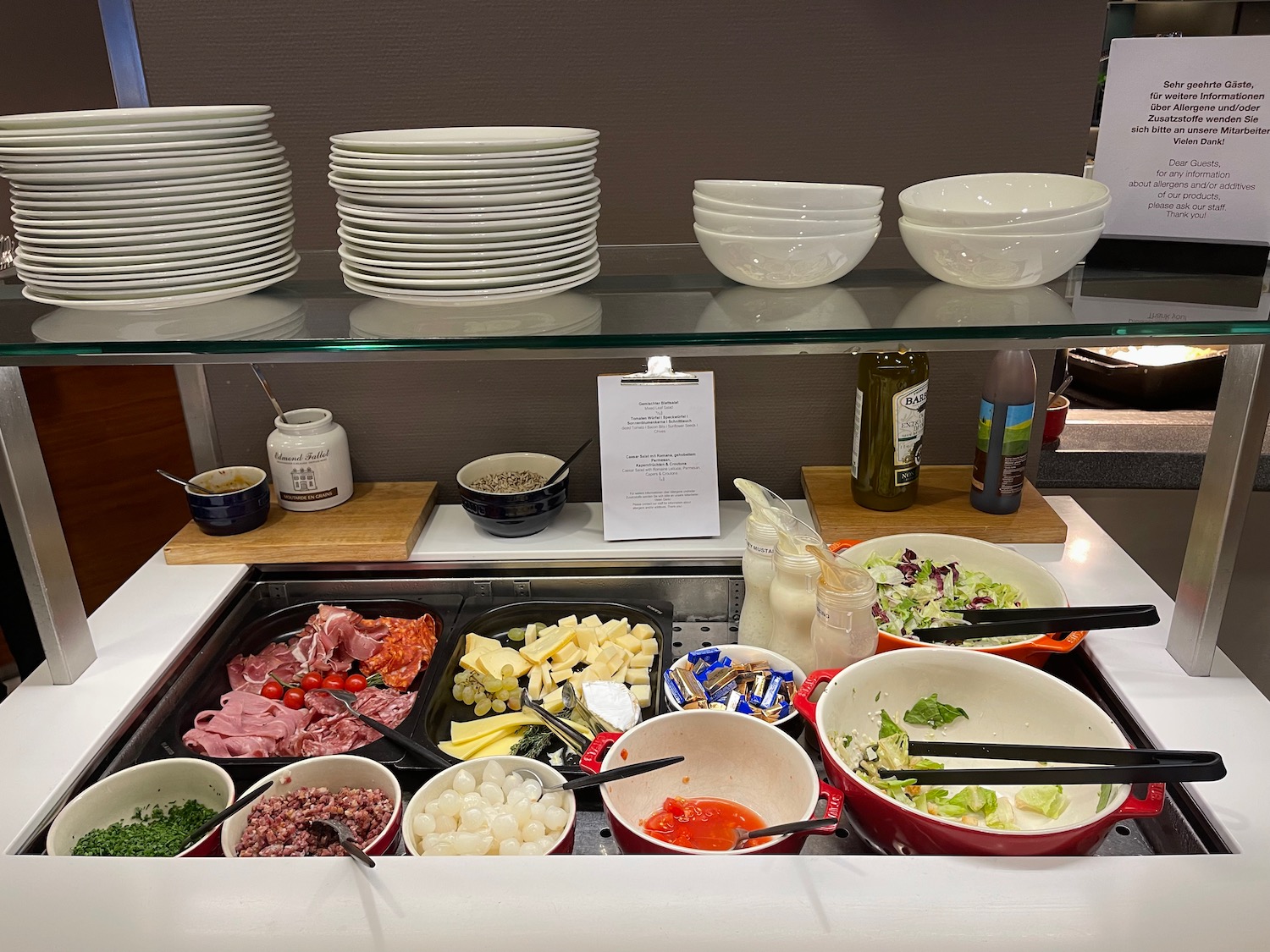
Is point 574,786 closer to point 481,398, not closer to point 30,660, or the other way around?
point 481,398

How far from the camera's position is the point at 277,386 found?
5.29 ft

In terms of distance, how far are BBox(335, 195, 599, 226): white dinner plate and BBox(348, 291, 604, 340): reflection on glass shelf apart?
94 mm

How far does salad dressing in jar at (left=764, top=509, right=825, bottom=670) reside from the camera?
46.4 inches

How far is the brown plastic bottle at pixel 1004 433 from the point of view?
1.39m

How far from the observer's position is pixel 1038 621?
113 centimetres

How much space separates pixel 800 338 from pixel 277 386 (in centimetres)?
106

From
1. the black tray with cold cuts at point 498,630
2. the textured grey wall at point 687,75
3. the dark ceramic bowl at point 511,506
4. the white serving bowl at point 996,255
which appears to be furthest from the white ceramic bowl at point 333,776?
the textured grey wall at point 687,75

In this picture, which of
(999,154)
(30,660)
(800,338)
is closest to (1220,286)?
(800,338)

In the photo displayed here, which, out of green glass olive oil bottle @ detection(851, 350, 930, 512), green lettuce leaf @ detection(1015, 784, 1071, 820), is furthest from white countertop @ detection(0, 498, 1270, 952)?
green glass olive oil bottle @ detection(851, 350, 930, 512)

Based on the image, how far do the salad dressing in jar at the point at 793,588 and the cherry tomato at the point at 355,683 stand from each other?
0.59 metres

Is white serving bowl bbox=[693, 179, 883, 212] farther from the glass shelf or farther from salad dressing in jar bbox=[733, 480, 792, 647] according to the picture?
salad dressing in jar bbox=[733, 480, 792, 647]

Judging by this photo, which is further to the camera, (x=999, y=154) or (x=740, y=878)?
(x=999, y=154)

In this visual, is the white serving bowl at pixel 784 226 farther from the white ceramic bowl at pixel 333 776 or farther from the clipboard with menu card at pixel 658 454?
the white ceramic bowl at pixel 333 776

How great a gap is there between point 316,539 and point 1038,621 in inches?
41.2
